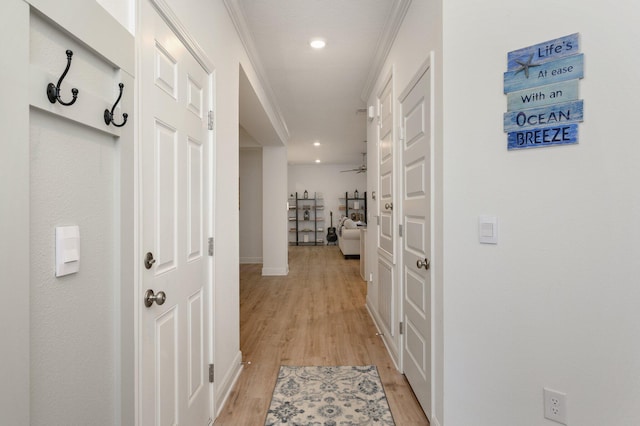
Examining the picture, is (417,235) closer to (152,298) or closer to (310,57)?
(152,298)

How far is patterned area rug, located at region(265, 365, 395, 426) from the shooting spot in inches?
76.7

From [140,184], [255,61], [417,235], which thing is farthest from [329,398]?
[255,61]

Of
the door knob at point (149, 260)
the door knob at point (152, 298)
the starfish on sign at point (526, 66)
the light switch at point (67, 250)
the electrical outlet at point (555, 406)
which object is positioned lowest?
the electrical outlet at point (555, 406)

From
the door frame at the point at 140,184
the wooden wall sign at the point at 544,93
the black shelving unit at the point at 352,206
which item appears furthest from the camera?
the black shelving unit at the point at 352,206

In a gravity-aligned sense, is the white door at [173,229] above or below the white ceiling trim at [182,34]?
below

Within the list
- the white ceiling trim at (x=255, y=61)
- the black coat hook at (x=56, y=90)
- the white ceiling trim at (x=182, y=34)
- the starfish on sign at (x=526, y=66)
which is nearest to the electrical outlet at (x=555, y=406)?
the starfish on sign at (x=526, y=66)

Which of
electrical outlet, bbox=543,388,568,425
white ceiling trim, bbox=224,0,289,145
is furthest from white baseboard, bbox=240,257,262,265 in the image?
electrical outlet, bbox=543,388,568,425

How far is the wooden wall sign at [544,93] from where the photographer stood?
1292 mm

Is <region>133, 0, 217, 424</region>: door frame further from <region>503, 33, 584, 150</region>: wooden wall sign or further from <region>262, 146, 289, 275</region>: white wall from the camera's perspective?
<region>262, 146, 289, 275</region>: white wall

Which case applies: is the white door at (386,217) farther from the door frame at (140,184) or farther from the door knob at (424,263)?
the door frame at (140,184)

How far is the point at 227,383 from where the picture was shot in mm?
2203

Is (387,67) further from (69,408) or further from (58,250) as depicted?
(69,408)

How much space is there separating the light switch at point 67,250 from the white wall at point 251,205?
6745 millimetres

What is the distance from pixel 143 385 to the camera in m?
1.20
